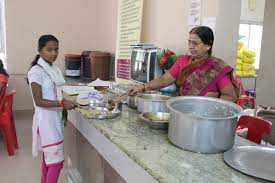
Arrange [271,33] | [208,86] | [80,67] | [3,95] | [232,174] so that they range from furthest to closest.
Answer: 1. [80,67]
2. [3,95]
3. [271,33]
4. [208,86]
5. [232,174]

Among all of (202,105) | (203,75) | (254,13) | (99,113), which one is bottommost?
(99,113)

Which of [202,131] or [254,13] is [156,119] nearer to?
[202,131]

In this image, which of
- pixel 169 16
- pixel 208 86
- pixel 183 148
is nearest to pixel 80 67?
pixel 169 16

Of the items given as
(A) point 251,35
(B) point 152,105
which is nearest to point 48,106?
(B) point 152,105

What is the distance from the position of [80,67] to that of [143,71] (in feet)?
5.32

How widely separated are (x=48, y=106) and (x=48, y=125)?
147mm

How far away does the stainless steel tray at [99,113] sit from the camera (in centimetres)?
147

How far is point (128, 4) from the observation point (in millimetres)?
2881

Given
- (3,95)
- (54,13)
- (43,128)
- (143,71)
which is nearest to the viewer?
(43,128)

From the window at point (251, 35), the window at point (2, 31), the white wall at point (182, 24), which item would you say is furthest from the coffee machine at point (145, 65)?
the window at point (2, 31)

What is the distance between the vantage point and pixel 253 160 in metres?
0.98

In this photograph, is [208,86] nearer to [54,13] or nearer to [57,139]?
[57,139]

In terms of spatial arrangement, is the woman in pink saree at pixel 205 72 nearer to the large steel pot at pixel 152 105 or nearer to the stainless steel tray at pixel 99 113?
the large steel pot at pixel 152 105

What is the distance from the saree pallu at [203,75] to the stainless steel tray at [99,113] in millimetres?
416
